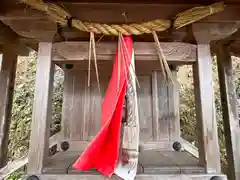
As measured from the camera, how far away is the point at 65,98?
188 cm

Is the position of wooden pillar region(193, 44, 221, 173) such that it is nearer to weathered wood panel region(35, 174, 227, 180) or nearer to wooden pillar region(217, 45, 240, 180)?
weathered wood panel region(35, 174, 227, 180)

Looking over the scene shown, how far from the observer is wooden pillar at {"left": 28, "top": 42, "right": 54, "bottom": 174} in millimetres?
1081

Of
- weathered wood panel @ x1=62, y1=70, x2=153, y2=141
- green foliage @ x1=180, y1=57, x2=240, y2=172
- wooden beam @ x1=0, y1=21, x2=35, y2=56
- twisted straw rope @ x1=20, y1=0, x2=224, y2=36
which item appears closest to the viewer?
twisted straw rope @ x1=20, y1=0, x2=224, y2=36

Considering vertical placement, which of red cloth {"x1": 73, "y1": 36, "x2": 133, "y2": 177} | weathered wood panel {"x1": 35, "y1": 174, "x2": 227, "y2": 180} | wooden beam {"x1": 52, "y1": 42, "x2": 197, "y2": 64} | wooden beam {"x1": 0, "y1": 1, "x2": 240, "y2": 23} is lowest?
weathered wood panel {"x1": 35, "y1": 174, "x2": 227, "y2": 180}

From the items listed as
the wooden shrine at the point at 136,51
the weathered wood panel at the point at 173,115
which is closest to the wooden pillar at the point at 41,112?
the wooden shrine at the point at 136,51

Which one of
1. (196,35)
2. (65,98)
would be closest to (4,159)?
(65,98)

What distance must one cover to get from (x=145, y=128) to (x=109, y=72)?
1.85ft

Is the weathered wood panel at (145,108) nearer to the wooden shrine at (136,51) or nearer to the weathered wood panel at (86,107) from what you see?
the weathered wood panel at (86,107)

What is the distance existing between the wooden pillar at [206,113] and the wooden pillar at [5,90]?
1.55 metres

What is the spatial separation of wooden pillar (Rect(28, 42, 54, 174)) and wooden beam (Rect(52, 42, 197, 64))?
0.06 metres

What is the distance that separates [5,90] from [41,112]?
0.99 meters

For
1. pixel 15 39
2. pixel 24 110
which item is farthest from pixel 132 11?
pixel 24 110

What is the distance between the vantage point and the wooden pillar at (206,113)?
110cm

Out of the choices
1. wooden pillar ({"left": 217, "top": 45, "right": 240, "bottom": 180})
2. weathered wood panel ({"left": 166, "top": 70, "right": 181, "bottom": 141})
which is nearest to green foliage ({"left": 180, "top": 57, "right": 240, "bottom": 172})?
wooden pillar ({"left": 217, "top": 45, "right": 240, "bottom": 180})
